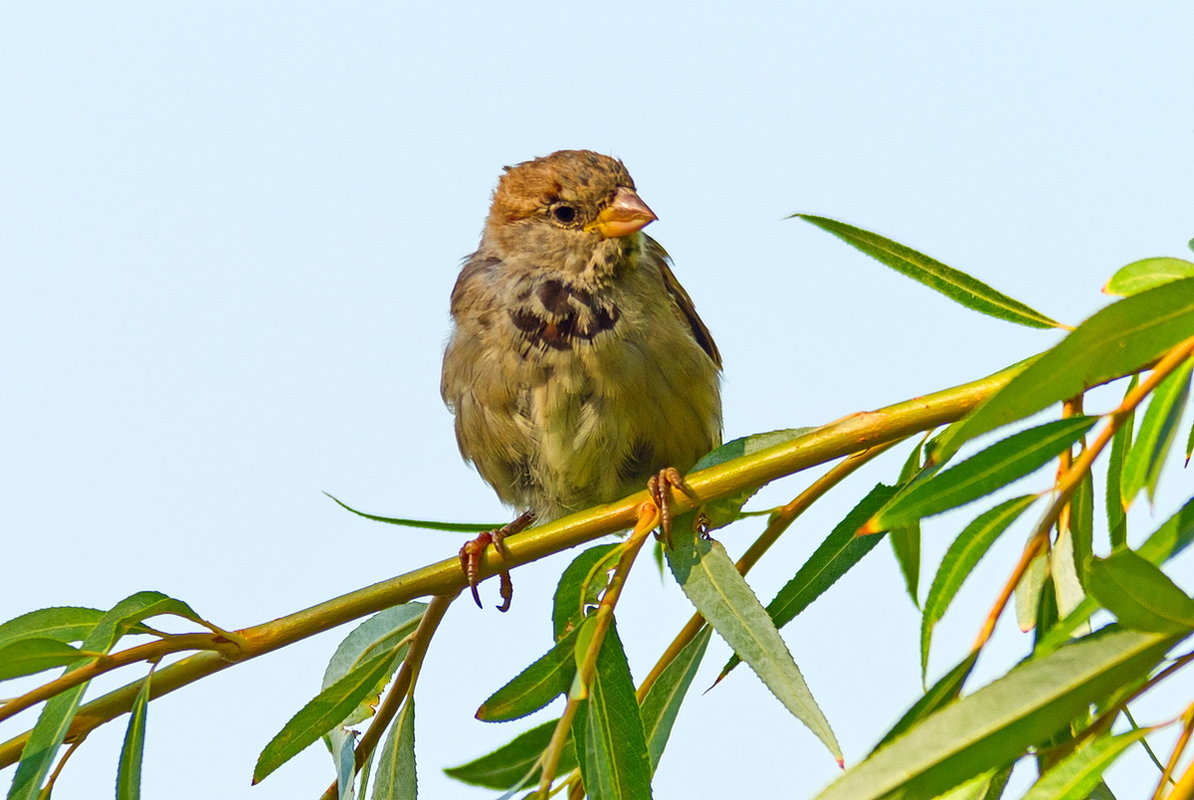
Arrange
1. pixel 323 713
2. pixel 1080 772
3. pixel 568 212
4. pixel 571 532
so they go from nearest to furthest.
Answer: pixel 1080 772, pixel 571 532, pixel 323 713, pixel 568 212

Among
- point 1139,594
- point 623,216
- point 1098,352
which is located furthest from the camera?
point 623,216

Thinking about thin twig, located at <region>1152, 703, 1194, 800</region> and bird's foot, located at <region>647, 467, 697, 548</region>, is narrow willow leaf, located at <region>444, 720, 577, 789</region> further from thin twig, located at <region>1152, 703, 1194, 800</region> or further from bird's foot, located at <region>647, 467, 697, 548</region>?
thin twig, located at <region>1152, 703, 1194, 800</region>

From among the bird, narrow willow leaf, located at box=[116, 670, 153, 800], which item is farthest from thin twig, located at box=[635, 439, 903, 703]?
the bird

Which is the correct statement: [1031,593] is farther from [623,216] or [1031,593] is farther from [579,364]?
[623,216]

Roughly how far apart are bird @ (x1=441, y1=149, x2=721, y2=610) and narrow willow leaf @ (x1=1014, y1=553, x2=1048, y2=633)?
1526 millimetres

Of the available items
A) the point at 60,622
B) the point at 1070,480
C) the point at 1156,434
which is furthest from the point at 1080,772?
the point at 60,622

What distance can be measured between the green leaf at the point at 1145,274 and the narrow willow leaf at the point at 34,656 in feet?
5.57

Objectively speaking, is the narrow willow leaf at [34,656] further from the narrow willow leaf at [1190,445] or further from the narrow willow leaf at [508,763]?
the narrow willow leaf at [1190,445]

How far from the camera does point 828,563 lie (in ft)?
8.39

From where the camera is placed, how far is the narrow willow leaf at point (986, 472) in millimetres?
2053

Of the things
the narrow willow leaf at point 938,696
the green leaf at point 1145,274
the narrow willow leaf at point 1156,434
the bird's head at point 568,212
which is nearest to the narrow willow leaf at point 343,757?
the narrow willow leaf at point 938,696

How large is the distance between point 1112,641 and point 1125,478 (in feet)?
2.26

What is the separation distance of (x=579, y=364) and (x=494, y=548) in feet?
5.37

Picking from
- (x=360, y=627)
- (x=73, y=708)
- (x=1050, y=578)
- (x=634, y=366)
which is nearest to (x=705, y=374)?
(x=634, y=366)
